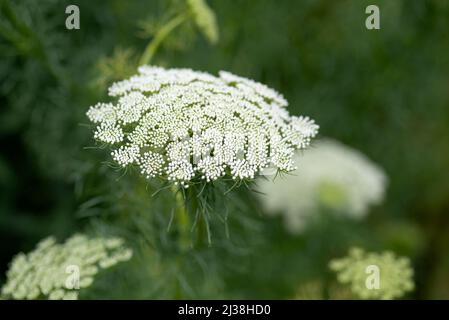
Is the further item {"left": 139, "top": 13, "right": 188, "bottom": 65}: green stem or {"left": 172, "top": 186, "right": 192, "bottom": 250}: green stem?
{"left": 139, "top": 13, "right": 188, "bottom": 65}: green stem

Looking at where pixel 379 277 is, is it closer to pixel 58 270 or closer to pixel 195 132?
pixel 195 132

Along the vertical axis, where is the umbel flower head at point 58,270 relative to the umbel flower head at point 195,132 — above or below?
below

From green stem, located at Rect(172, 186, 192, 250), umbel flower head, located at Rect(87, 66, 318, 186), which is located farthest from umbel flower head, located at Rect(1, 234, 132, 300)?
umbel flower head, located at Rect(87, 66, 318, 186)

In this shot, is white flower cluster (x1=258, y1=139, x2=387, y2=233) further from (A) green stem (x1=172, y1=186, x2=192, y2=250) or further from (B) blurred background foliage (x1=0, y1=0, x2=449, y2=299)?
(A) green stem (x1=172, y1=186, x2=192, y2=250)

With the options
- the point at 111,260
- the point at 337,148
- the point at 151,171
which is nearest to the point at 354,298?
the point at 111,260

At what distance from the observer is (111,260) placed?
6.80ft

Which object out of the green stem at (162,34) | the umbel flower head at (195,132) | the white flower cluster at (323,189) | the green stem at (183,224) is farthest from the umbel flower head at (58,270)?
the white flower cluster at (323,189)

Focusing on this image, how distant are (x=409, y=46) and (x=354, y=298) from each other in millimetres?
2340

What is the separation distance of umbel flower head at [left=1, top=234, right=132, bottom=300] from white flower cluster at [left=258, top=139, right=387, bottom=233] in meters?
1.52

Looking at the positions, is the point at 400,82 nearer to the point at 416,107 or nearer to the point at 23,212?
the point at 416,107

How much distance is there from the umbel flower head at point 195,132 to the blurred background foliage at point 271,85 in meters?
1.08

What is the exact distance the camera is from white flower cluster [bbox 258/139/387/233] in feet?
11.5

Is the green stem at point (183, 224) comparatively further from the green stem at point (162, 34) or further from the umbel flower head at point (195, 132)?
the green stem at point (162, 34)

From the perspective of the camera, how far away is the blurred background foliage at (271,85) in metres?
3.37
